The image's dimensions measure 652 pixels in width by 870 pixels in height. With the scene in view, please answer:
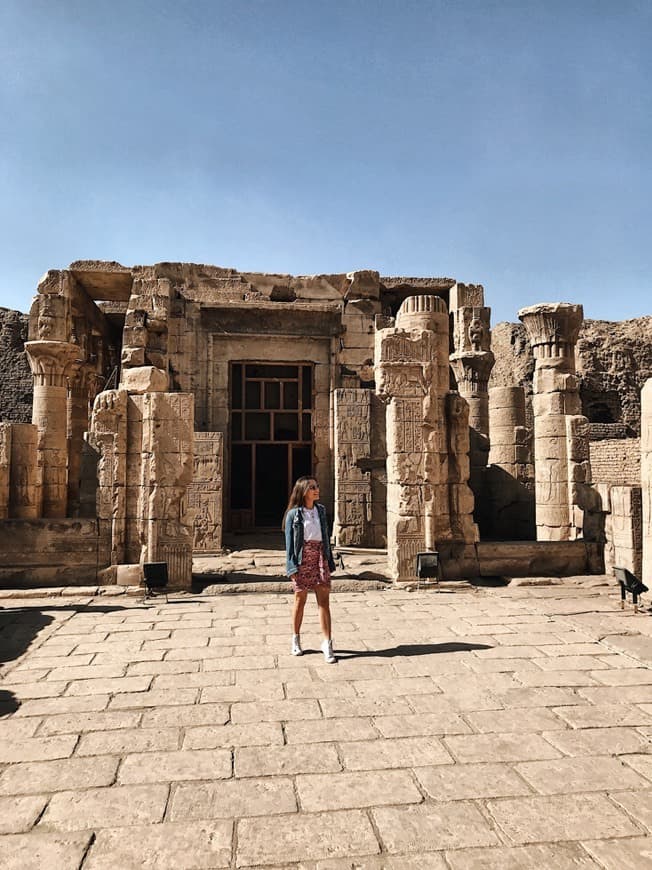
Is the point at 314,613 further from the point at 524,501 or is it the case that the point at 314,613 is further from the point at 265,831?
the point at 524,501

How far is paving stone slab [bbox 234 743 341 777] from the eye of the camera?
11.0ft

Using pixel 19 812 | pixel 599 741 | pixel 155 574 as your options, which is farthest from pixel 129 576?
pixel 599 741

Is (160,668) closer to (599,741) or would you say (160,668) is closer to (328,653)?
(328,653)

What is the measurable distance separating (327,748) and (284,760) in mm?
289

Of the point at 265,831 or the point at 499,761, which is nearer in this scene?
the point at 265,831

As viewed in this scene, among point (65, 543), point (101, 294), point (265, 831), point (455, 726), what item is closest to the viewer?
point (265, 831)

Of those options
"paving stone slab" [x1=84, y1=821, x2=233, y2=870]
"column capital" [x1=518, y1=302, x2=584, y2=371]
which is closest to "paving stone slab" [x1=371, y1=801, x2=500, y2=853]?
"paving stone slab" [x1=84, y1=821, x2=233, y2=870]

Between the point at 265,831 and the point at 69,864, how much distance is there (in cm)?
82

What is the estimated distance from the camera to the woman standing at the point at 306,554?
18.0ft

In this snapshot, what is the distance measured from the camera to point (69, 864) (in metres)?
2.53

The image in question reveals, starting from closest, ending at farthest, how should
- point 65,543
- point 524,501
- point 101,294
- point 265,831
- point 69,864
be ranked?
point 69,864
point 265,831
point 65,543
point 524,501
point 101,294

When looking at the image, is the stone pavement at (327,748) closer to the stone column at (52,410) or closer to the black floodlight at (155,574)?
the black floodlight at (155,574)

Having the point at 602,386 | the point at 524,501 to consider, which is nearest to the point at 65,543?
the point at 524,501

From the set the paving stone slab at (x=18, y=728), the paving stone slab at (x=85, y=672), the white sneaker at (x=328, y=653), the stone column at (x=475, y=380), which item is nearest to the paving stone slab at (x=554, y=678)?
the white sneaker at (x=328, y=653)
